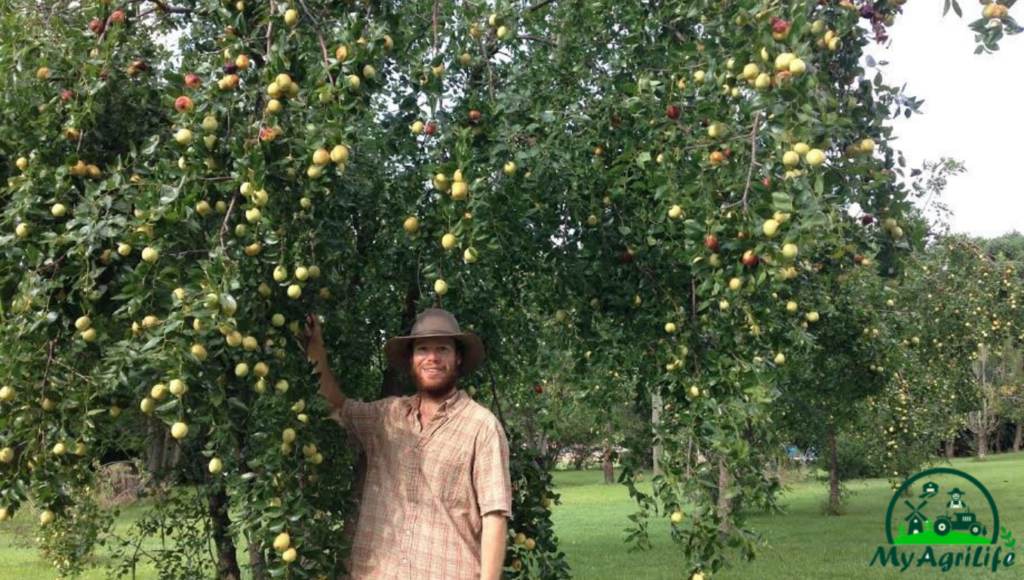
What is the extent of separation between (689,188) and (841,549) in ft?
29.3

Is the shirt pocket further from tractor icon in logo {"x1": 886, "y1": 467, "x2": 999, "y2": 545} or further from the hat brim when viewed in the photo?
tractor icon in logo {"x1": 886, "y1": 467, "x2": 999, "y2": 545}

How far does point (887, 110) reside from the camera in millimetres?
2701

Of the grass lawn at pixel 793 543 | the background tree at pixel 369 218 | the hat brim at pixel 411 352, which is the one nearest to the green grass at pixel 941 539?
the grass lawn at pixel 793 543

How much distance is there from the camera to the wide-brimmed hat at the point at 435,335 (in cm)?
270

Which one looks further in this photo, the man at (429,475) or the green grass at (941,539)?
the green grass at (941,539)

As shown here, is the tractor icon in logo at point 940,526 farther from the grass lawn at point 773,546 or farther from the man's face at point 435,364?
the man's face at point 435,364

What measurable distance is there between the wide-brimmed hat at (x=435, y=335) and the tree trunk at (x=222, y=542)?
4.25 feet

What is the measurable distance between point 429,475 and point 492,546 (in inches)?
11.2

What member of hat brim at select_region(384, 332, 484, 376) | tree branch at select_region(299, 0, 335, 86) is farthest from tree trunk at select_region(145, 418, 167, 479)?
tree branch at select_region(299, 0, 335, 86)

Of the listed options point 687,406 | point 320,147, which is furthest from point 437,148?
point 687,406

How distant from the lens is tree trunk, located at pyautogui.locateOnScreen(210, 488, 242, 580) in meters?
3.83

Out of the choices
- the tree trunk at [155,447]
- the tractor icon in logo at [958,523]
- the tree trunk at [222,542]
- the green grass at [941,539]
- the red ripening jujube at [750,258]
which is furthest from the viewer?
the tractor icon in logo at [958,523]

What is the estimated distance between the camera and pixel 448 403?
265 cm

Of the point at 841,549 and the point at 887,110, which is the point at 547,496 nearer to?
the point at 887,110
